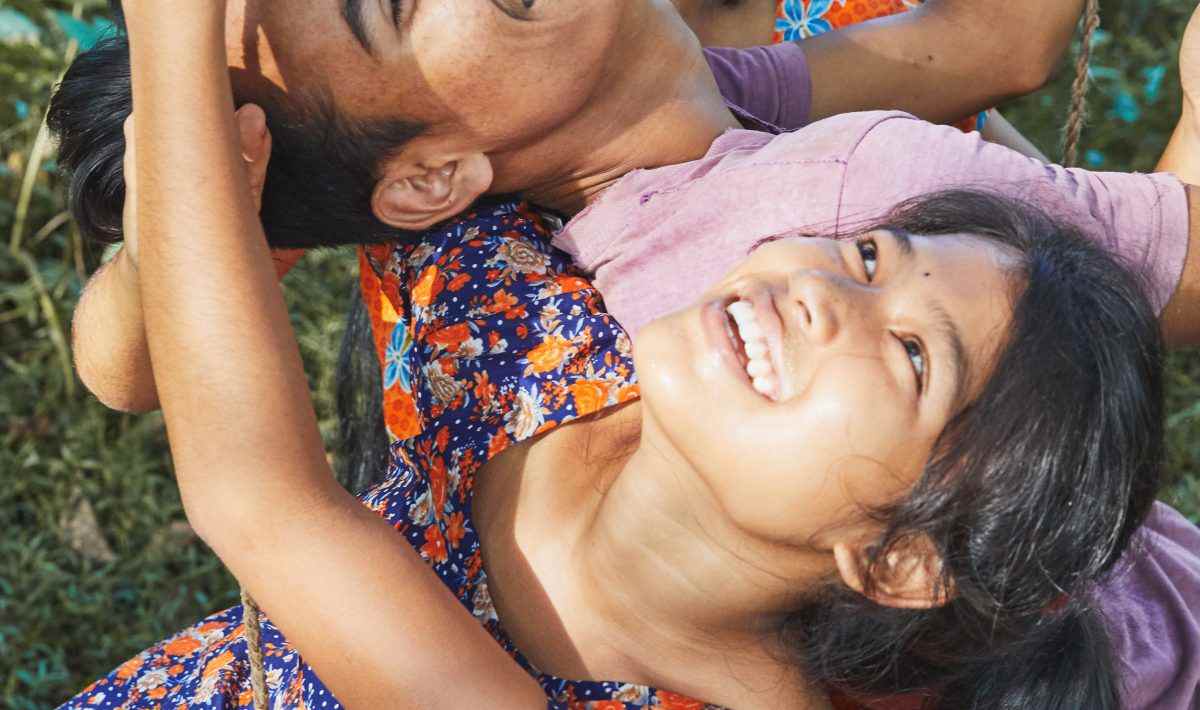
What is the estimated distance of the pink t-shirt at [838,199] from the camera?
5.11 feet

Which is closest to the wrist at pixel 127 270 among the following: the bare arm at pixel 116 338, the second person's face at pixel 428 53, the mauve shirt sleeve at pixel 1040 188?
the bare arm at pixel 116 338

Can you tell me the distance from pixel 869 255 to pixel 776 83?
2.02 ft

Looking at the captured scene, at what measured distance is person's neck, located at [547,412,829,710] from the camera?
1534 mm

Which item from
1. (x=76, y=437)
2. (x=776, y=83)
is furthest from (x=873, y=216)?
(x=76, y=437)

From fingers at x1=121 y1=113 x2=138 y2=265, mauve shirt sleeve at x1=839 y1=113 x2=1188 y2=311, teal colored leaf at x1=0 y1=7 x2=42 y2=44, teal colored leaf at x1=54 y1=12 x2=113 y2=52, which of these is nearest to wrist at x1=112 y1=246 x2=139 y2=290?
fingers at x1=121 y1=113 x2=138 y2=265

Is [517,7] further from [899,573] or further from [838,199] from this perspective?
[899,573]

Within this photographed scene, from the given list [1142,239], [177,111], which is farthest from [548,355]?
[1142,239]

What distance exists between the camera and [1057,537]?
1438mm

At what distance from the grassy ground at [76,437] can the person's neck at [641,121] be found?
1350mm

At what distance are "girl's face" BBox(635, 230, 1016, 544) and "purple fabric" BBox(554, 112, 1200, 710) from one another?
0.51 feet

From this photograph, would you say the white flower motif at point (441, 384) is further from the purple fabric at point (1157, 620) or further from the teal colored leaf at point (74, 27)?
the teal colored leaf at point (74, 27)

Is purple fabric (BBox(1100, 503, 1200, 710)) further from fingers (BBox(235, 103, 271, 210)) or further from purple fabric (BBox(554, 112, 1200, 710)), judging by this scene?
fingers (BBox(235, 103, 271, 210))

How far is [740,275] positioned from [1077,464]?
1.25ft

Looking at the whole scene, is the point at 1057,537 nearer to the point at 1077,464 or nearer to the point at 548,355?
the point at 1077,464
